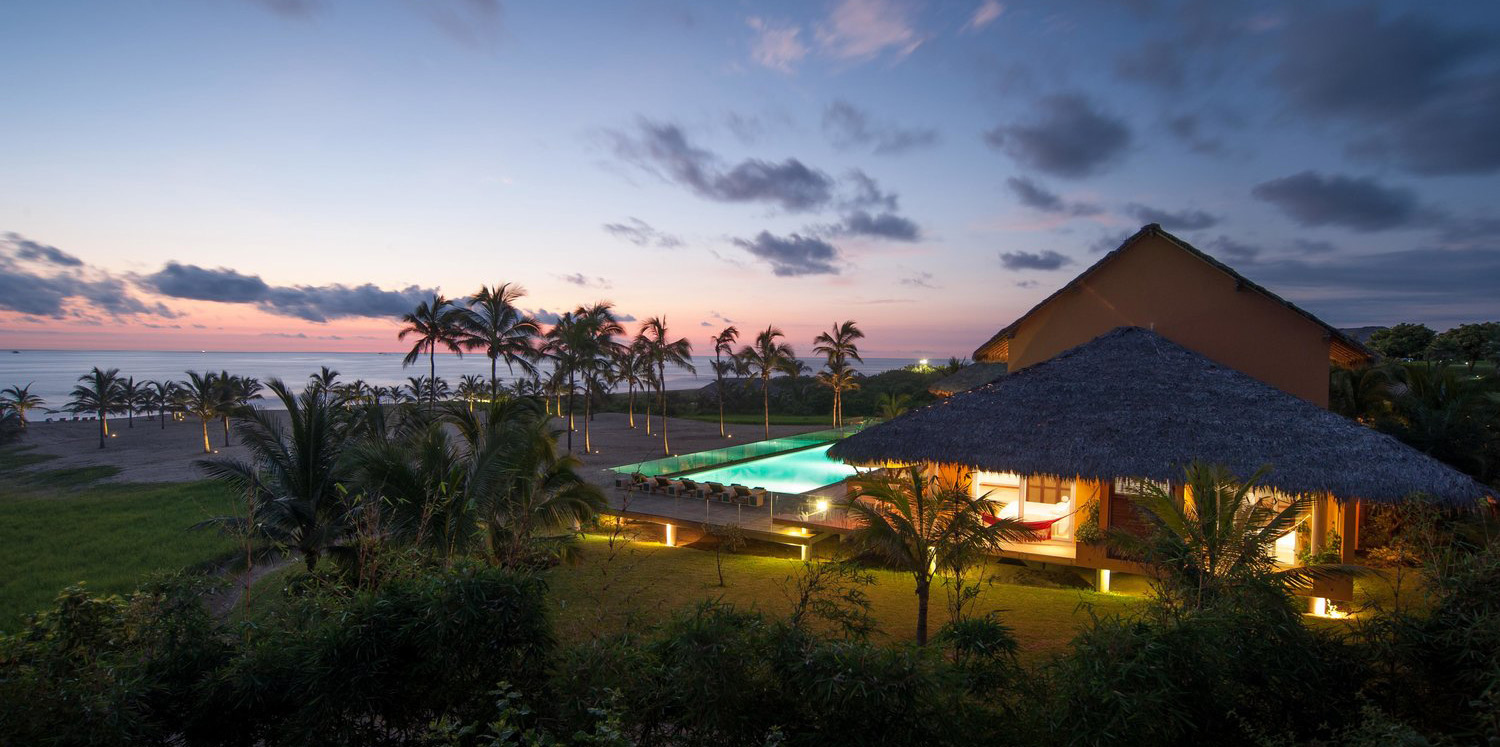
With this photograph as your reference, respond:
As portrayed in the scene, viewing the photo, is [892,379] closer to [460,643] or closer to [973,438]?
[973,438]

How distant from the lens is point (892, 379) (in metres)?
57.2

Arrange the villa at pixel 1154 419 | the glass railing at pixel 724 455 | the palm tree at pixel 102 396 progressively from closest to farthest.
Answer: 1. the villa at pixel 1154 419
2. the glass railing at pixel 724 455
3. the palm tree at pixel 102 396

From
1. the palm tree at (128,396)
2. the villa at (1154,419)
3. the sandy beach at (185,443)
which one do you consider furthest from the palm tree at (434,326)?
the palm tree at (128,396)

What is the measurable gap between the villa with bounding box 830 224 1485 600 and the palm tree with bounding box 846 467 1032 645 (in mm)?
2939

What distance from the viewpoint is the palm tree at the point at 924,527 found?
820cm

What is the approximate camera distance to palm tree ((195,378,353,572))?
8984 mm

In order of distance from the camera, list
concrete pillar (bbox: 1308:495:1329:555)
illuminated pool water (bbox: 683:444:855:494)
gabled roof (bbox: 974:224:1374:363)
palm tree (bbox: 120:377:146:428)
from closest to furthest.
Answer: concrete pillar (bbox: 1308:495:1329:555) < gabled roof (bbox: 974:224:1374:363) < illuminated pool water (bbox: 683:444:855:494) < palm tree (bbox: 120:377:146:428)

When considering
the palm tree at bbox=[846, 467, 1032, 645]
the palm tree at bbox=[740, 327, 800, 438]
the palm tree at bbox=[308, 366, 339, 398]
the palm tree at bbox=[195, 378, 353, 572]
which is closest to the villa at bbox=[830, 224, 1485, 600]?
the palm tree at bbox=[846, 467, 1032, 645]

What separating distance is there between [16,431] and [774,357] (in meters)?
46.9

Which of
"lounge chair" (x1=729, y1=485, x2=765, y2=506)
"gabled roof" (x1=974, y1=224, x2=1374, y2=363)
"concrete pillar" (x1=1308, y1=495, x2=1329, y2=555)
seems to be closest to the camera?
"concrete pillar" (x1=1308, y1=495, x2=1329, y2=555)

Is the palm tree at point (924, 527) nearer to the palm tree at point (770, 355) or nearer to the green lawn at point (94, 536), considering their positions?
the green lawn at point (94, 536)

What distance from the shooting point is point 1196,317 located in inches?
541

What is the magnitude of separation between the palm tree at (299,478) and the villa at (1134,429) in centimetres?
434

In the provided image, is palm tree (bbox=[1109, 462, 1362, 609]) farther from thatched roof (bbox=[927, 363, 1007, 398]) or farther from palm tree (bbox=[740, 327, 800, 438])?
palm tree (bbox=[740, 327, 800, 438])
